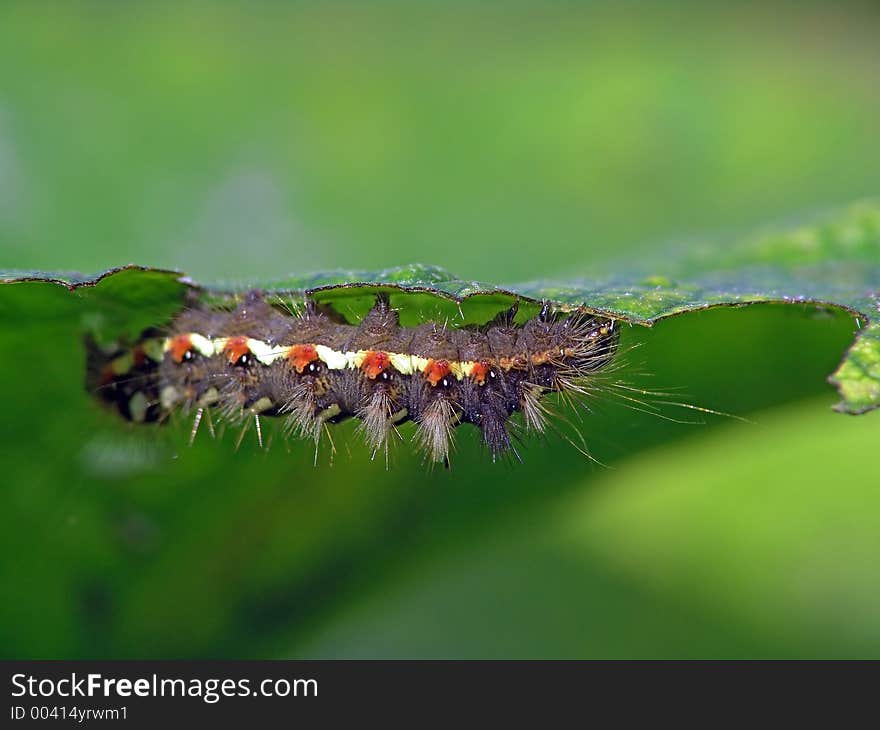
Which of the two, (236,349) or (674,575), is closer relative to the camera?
(236,349)

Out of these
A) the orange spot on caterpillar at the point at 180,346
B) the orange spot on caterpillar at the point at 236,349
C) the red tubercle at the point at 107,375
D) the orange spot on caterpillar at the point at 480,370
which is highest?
the orange spot on caterpillar at the point at 180,346

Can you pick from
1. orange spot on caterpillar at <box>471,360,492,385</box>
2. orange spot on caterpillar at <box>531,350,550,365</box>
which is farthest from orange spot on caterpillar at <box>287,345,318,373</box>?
orange spot on caterpillar at <box>531,350,550,365</box>

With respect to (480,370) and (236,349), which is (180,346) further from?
(480,370)

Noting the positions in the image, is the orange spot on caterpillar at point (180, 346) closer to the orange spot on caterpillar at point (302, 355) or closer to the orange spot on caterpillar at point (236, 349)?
the orange spot on caterpillar at point (236, 349)

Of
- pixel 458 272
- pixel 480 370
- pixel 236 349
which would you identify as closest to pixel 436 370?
pixel 480 370

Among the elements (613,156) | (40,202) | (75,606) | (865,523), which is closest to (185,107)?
(40,202)

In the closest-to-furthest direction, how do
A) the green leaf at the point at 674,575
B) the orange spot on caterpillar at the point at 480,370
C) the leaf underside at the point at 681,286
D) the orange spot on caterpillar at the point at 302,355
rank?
the leaf underside at the point at 681,286 < the orange spot on caterpillar at the point at 480,370 < the orange spot on caterpillar at the point at 302,355 < the green leaf at the point at 674,575

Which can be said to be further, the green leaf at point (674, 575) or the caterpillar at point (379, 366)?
the green leaf at point (674, 575)

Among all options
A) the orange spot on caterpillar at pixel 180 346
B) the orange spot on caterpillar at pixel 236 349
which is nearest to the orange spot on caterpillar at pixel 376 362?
the orange spot on caterpillar at pixel 236 349
